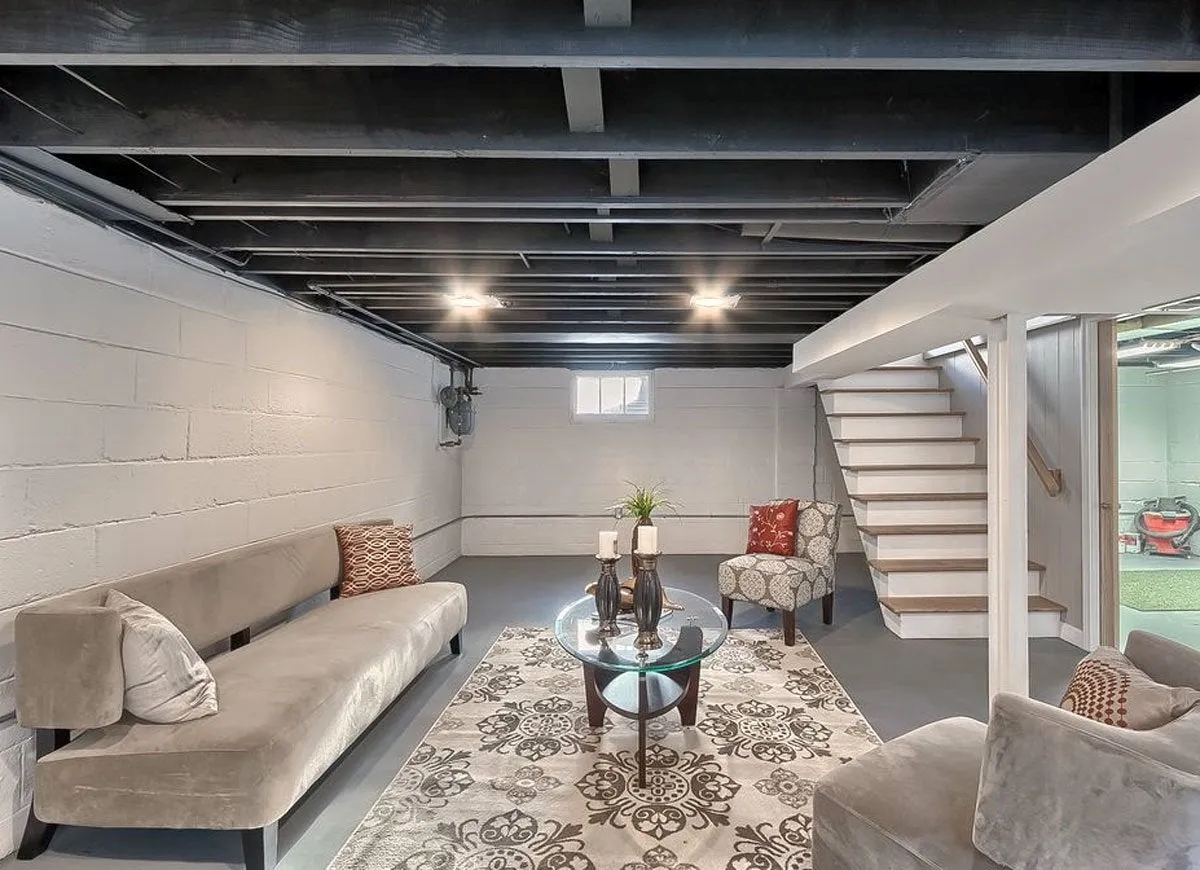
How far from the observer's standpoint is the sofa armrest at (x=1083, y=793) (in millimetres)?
1043

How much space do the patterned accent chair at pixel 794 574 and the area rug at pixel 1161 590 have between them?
7.16 feet

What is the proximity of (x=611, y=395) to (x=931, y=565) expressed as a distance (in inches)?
145

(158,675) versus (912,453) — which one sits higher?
(912,453)

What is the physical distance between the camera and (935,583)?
4.05 m

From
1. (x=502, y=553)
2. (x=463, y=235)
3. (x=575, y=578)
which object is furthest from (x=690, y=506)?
(x=463, y=235)

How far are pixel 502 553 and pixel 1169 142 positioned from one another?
6.13 m

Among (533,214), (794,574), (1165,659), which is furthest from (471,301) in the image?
(1165,659)

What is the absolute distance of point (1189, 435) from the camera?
3660 millimetres

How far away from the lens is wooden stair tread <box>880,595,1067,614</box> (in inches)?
151

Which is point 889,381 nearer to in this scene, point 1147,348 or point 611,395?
point 1147,348

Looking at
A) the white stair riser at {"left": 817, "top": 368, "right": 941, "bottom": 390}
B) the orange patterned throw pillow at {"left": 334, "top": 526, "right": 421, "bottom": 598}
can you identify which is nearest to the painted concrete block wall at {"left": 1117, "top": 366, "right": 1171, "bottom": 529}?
the white stair riser at {"left": 817, "top": 368, "right": 941, "bottom": 390}

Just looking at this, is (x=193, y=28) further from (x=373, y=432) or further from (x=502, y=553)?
(x=502, y=553)

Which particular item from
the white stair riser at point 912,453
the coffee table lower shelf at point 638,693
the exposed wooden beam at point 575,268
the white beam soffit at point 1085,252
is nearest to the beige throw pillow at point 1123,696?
the white beam soffit at point 1085,252

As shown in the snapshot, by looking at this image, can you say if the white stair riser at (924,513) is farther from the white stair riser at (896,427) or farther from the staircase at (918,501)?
the white stair riser at (896,427)
